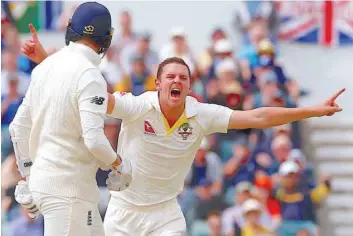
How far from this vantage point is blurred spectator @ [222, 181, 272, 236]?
451 inches

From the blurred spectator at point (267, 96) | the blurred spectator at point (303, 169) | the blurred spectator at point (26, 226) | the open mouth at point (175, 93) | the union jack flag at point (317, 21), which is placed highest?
the union jack flag at point (317, 21)

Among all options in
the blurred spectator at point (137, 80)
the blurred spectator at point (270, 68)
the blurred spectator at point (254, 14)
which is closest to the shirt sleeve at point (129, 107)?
the blurred spectator at point (137, 80)

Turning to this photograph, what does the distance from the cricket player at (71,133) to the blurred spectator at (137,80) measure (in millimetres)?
5838

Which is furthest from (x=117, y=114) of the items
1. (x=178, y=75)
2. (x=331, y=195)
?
(x=331, y=195)

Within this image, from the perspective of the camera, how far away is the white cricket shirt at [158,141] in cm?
714

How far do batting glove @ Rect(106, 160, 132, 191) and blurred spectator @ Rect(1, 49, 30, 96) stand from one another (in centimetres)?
613

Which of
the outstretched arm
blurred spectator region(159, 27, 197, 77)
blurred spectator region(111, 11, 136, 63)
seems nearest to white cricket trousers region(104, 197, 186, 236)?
the outstretched arm

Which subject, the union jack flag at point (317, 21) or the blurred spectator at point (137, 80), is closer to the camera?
the blurred spectator at point (137, 80)

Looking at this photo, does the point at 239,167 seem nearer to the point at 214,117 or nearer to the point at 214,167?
the point at 214,167

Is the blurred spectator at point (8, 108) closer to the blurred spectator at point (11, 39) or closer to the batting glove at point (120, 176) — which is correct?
the blurred spectator at point (11, 39)

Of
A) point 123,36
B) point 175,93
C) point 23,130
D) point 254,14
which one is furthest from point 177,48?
point 23,130

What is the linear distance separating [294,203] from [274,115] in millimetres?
4793

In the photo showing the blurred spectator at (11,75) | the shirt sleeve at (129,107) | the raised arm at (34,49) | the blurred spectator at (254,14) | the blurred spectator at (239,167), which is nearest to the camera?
the raised arm at (34,49)

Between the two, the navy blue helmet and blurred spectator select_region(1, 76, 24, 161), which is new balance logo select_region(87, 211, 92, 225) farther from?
blurred spectator select_region(1, 76, 24, 161)
